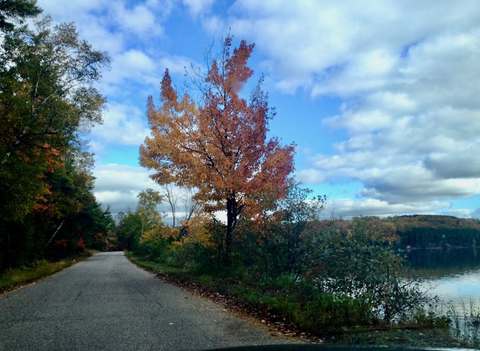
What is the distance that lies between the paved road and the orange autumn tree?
11.5 ft

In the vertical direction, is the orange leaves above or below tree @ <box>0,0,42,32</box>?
below

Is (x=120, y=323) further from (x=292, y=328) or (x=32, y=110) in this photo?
(x=32, y=110)

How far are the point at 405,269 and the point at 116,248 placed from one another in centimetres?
9554

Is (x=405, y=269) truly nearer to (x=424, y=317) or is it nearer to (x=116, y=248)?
(x=424, y=317)

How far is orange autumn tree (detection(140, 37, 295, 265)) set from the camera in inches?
452

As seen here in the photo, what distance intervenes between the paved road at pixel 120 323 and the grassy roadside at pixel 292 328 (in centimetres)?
50

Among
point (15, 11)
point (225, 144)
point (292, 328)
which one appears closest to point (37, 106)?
point (15, 11)

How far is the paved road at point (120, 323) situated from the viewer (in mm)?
5520

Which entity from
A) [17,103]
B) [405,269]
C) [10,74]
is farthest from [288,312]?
[10,74]

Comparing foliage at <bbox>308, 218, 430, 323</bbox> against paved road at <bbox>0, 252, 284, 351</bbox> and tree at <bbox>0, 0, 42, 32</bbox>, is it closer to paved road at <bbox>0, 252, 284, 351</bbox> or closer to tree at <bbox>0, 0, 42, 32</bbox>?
paved road at <bbox>0, 252, 284, 351</bbox>

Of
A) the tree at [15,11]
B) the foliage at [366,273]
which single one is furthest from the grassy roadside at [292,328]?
the tree at [15,11]

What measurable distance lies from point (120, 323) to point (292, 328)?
10.9 ft

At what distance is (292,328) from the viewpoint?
6438 millimetres

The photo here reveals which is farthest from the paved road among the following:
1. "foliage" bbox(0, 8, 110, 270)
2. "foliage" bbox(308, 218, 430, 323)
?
"foliage" bbox(0, 8, 110, 270)
